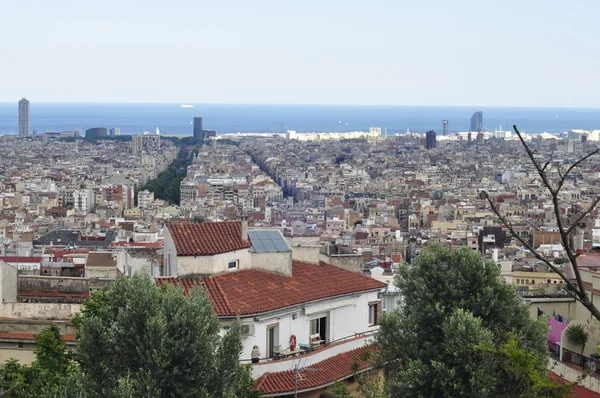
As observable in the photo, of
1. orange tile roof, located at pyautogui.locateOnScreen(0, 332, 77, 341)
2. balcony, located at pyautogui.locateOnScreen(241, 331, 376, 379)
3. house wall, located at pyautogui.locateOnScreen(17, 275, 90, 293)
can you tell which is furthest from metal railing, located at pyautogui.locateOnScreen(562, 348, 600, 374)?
house wall, located at pyautogui.locateOnScreen(17, 275, 90, 293)

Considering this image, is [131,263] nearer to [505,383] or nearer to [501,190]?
[505,383]

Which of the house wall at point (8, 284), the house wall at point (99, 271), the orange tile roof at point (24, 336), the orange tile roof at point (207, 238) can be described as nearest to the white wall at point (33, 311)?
the house wall at point (8, 284)

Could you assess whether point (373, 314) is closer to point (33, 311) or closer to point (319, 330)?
point (319, 330)

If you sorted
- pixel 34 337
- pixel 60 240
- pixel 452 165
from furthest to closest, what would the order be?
pixel 452 165
pixel 60 240
pixel 34 337

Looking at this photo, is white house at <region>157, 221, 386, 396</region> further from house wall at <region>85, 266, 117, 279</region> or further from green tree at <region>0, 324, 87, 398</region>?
house wall at <region>85, 266, 117, 279</region>

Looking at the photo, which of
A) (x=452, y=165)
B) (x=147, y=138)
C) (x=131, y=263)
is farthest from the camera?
(x=147, y=138)

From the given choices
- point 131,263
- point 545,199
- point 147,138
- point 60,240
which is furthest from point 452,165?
point 131,263

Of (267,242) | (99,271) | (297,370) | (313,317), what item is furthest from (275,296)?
(99,271)
